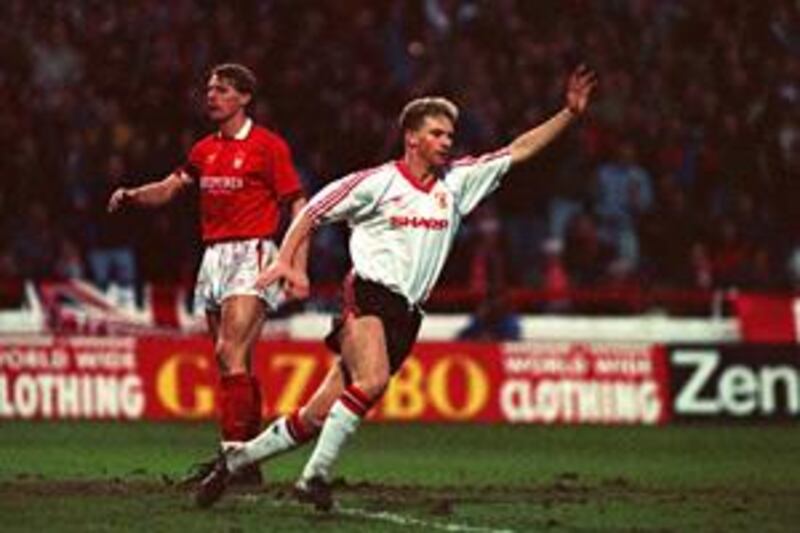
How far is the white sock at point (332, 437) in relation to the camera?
1144 cm

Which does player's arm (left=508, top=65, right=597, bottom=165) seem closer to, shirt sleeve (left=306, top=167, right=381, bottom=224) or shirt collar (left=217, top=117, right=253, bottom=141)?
shirt sleeve (left=306, top=167, right=381, bottom=224)

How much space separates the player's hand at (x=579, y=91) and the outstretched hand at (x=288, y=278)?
196 cm

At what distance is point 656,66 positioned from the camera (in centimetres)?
2497

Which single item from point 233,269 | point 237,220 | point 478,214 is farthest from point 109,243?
point 233,269

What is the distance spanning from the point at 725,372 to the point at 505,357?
2.34 metres

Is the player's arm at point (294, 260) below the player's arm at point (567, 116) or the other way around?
below

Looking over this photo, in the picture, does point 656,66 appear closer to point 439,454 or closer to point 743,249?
point 743,249

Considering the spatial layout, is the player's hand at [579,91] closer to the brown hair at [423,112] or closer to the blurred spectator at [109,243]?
the brown hair at [423,112]

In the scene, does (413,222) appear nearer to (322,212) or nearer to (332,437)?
(322,212)

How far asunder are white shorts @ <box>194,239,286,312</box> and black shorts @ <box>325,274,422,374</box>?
1854mm

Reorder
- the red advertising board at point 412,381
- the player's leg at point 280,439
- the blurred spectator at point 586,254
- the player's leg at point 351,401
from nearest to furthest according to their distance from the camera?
the player's leg at point 351,401, the player's leg at point 280,439, the red advertising board at point 412,381, the blurred spectator at point 586,254

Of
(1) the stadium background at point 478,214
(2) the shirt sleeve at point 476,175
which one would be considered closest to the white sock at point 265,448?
(2) the shirt sleeve at point 476,175

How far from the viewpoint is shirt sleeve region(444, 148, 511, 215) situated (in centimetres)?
1227

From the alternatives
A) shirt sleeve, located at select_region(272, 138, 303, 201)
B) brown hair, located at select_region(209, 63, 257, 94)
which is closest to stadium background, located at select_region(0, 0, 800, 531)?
shirt sleeve, located at select_region(272, 138, 303, 201)
